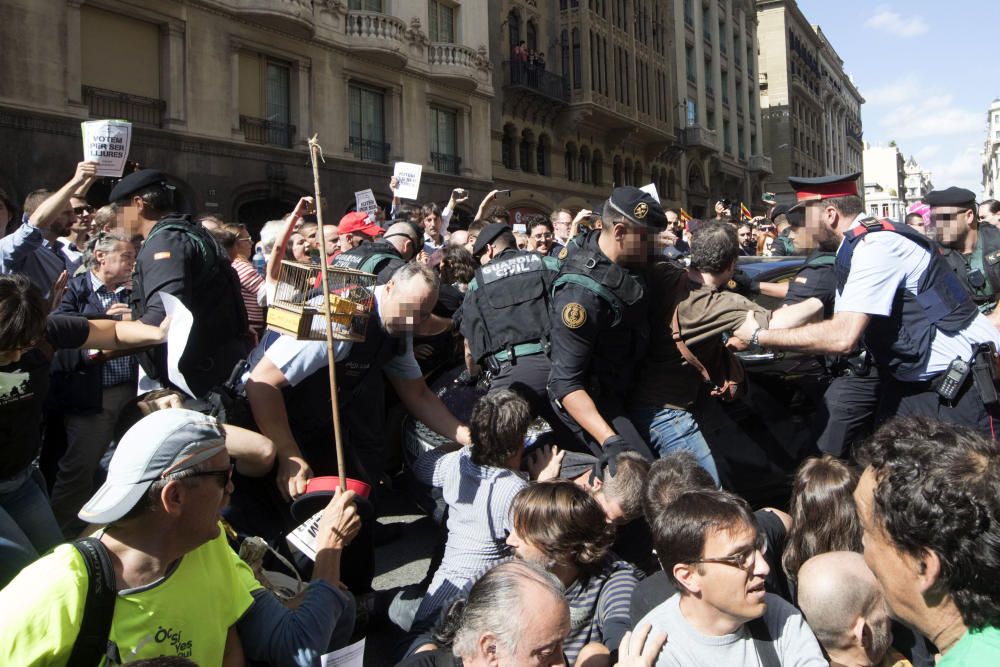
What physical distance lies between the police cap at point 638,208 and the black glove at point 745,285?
1981 mm

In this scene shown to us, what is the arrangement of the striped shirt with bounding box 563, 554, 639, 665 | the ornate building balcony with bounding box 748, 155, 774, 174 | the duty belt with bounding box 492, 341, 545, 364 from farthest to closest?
the ornate building balcony with bounding box 748, 155, 774, 174, the duty belt with bounding box 492, 341, 545, 364, the striped shirt with bounding box 563, 554, 639, 665

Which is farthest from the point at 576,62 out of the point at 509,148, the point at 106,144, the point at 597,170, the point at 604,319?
the point at 604,319

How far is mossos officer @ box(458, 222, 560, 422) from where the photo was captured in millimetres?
4492

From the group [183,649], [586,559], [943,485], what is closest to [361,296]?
[586,559]

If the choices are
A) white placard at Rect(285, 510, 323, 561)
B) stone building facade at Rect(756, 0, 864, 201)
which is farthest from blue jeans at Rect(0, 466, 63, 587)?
stone building facade at Rect(756, 0, 864, 201)

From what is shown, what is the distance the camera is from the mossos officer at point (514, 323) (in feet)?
14.7

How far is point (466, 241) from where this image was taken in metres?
8.15

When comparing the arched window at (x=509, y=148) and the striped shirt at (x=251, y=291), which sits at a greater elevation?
the arched window at (x=509, y=148)

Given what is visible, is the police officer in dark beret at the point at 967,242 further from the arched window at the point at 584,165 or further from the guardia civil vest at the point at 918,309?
the arched window at the point at 584,165

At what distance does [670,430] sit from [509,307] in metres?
1.13

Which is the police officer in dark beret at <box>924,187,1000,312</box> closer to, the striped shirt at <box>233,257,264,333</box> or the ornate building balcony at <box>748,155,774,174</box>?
the striped shirt at <box>233,257,264,333</box>

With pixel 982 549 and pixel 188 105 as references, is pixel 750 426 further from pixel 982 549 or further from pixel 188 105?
pixel 188 105

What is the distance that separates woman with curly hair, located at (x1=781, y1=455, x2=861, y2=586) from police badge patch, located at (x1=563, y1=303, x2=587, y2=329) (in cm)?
114

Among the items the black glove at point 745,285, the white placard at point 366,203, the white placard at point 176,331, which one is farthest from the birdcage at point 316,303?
the white placard at point 366,203
